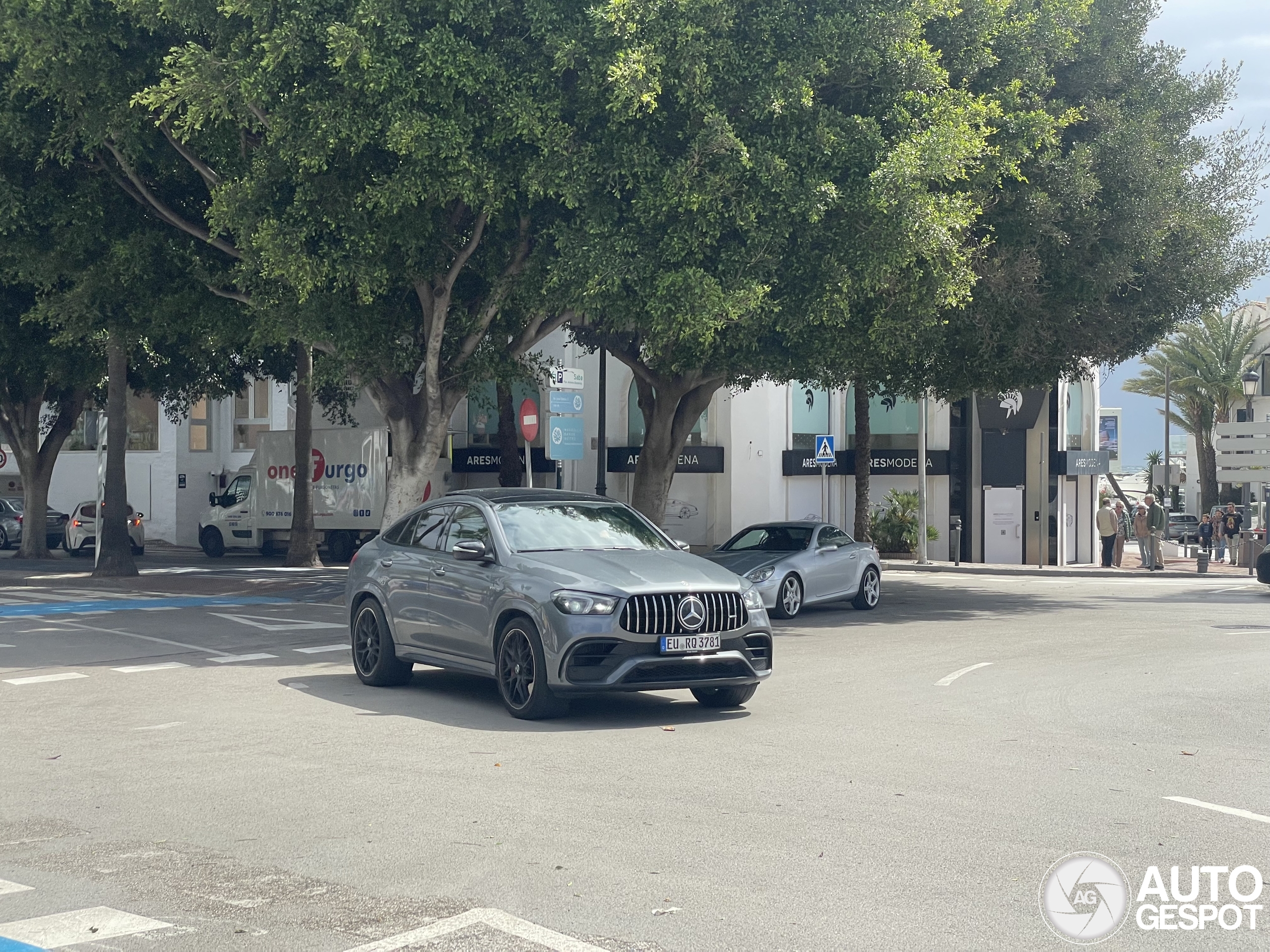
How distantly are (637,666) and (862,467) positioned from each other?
25182 millimetres

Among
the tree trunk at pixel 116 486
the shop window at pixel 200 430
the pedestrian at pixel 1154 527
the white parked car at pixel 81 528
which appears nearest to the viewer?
the tree trunk at pixel 116 486

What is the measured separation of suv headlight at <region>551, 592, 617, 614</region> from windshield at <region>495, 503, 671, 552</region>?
0.95 meters

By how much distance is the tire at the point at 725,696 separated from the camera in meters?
10.6

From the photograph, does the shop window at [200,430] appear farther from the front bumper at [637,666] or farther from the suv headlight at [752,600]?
the front bumper at [637,666]

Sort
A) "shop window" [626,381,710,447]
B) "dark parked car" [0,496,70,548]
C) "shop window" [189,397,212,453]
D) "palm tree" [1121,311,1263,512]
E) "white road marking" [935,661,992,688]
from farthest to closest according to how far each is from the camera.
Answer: "palm tree" [1121,311,1263,512] < "shop window" [189,397,212,453] < "shop window" [626,381,710,447] < "dark parked car" [0,496,70,548] < "white road marking" [935,661,992,688]

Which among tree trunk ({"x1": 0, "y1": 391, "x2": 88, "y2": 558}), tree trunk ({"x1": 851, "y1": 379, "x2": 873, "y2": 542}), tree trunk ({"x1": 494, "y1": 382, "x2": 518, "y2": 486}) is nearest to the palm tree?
tree trunk ({"x1": 851, "y1": 379, "x2": 873, "y2": 542})

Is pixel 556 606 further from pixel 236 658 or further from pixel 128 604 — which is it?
pixel 128 604

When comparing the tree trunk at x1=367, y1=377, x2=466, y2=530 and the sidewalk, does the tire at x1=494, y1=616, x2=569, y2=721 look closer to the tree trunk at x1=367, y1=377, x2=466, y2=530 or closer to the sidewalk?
the tree trunk at x1=367, y1=377, x2=466, y2=530

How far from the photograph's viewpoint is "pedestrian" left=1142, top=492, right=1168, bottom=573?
33219 millimetres

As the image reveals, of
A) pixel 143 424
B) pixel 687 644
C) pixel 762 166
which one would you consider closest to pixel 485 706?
pixel 687 644

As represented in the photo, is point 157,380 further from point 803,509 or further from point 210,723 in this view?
point 210,723

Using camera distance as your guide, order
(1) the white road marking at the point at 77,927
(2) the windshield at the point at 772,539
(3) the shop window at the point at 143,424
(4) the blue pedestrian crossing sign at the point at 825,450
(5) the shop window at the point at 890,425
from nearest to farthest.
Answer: (1) the white road marking at the point at 77,927 < (2) the windshield at the point at 772,539 < (4) the blue pedestrian crossing sign at the point at 825,450 < (5) the shop window at the point at 890,425 < (3) the shop window at the point at 143,424

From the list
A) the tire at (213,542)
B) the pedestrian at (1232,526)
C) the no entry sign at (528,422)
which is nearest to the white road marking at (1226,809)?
the no entry sign at (528,422)

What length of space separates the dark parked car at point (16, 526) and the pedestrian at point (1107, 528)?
29638 millimetres
